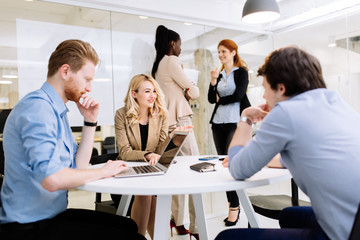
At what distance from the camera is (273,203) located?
211 cm

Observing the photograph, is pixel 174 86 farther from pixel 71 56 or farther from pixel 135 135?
pixel 71 56

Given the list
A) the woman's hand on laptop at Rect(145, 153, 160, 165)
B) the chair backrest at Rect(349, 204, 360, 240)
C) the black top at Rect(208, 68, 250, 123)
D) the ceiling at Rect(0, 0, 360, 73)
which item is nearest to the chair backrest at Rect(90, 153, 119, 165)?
the woman's hand on laptop at Rect(145, 153, 160, 165)

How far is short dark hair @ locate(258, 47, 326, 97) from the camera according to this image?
1.09 m

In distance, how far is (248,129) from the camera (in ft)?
4.36

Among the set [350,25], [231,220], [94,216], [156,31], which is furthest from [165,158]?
[350,25]

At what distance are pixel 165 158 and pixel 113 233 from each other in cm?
48

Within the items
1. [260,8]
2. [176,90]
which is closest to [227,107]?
[176,90]

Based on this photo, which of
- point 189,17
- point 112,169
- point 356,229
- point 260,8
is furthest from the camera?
point 189,17

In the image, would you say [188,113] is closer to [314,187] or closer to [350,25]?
[314,187]

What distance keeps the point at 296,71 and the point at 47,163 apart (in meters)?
1.00

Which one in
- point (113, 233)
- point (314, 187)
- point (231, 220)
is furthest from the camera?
point (231, 220)

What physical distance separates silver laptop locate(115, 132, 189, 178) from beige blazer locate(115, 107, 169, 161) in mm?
508

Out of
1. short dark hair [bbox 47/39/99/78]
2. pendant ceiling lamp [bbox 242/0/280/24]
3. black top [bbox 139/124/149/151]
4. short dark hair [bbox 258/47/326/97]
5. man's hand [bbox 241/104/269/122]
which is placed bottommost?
black top [bbox 139/124/149/151]

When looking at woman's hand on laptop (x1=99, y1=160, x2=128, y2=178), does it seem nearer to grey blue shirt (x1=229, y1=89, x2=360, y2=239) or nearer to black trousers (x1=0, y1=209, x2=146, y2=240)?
black trousers (x1=0, y1=209, x2=146, y2=240)
